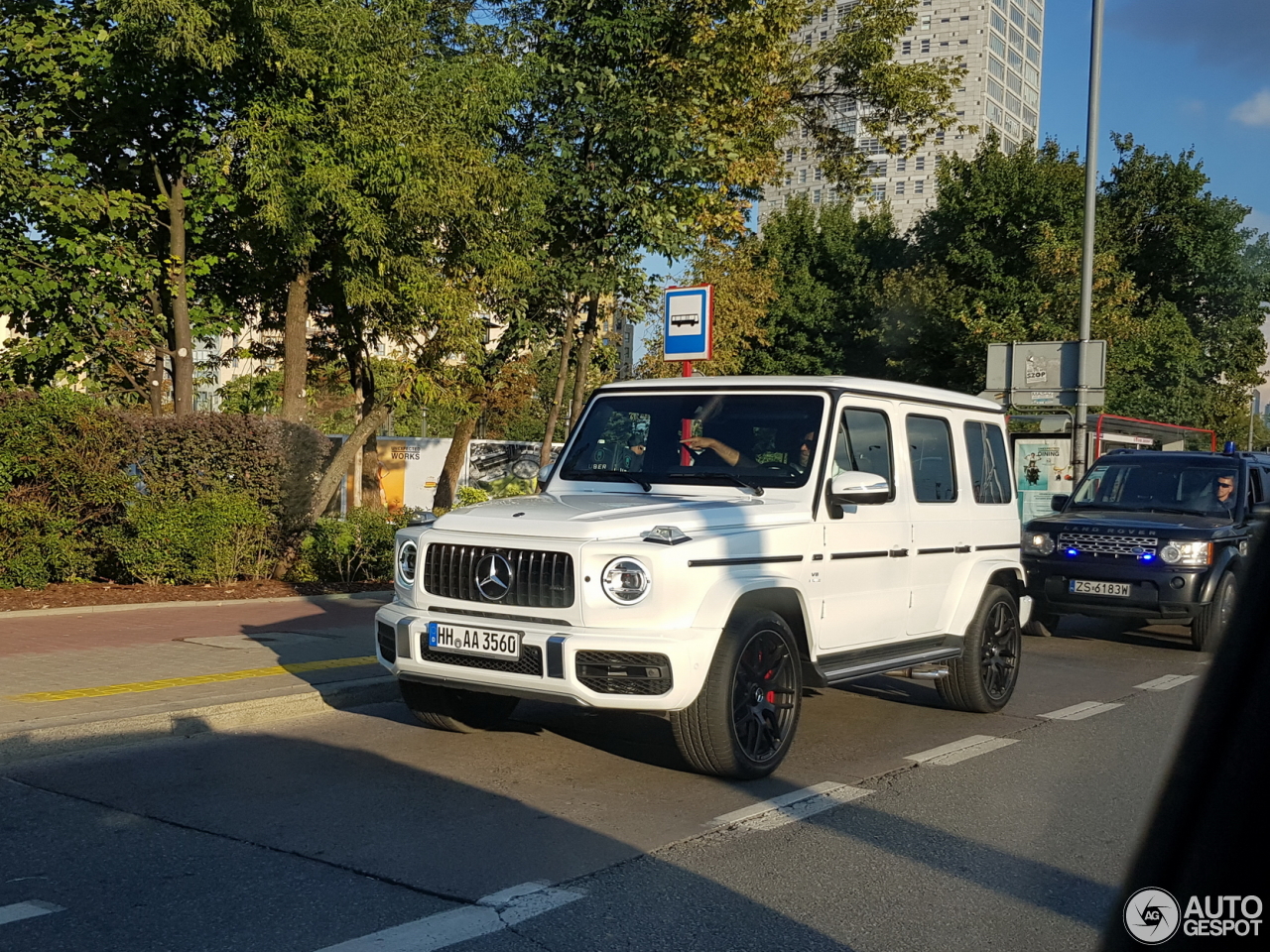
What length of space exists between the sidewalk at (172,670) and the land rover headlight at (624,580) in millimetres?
2836

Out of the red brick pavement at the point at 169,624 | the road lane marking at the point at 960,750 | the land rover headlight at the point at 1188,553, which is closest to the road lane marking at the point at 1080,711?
the road lane marking at the point at 960,750

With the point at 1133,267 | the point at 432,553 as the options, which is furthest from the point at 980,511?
the point at 1133,267

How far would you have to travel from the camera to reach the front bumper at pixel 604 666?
5.68 meters

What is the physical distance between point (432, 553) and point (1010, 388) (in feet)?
41.9

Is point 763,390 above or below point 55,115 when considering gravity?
below

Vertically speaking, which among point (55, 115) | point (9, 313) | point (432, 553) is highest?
point (55, 115)

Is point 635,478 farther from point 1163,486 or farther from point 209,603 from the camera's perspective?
point 1163,486

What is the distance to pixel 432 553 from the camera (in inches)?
252

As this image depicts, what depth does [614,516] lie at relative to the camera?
611 cm

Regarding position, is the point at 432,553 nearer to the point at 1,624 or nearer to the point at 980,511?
the point at 980,511

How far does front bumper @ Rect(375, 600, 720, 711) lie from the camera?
5.68 meters

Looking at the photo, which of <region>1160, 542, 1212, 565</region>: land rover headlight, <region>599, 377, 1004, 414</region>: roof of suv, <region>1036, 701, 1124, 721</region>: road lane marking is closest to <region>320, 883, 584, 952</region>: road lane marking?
<region>599, 377, 1004, 414</region>: roof of suv

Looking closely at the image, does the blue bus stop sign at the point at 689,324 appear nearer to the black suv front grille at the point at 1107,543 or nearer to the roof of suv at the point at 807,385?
the black suv front grille at the point at 1107,543

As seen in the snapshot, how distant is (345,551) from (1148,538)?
8.28m
